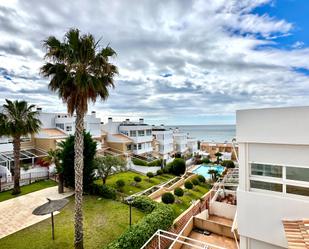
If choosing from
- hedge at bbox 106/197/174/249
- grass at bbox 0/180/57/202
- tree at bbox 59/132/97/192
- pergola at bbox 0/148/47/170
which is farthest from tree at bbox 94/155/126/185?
pergola at bbox 0/148/47/170

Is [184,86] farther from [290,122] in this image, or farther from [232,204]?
[290,122]

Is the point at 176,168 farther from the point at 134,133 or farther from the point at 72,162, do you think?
the point at 72,162

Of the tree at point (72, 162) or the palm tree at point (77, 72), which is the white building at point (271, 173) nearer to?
the palm tree at point (77, 72)

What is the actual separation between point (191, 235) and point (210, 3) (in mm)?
16615

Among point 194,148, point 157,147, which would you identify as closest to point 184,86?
point 157,147

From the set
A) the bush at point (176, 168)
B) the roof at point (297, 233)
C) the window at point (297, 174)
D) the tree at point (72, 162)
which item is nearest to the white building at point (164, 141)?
the bush at point (176, 168)

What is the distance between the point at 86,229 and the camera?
13453mm

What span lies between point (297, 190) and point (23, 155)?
30.5m

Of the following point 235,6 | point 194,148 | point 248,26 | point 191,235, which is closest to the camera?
point 235,6

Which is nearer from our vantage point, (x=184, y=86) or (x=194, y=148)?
(x=184, y=86)

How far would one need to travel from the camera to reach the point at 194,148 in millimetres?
63625

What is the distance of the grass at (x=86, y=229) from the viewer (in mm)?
11781

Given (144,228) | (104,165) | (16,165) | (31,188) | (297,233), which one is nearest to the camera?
(297,233)

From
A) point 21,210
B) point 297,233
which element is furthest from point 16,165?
point 297,233
